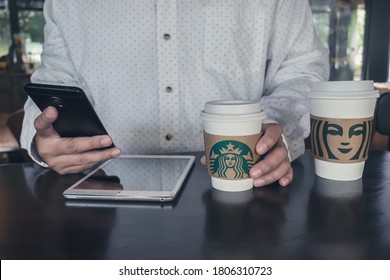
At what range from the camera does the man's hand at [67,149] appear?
34.2 inches

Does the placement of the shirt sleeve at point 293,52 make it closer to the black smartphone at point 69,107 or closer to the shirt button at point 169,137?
the shirt button at point 169,137

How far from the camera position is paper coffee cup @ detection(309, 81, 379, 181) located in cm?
77

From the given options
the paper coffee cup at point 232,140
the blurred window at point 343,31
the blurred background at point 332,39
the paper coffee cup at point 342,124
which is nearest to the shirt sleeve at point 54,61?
the paper coffee cup at point 232,140

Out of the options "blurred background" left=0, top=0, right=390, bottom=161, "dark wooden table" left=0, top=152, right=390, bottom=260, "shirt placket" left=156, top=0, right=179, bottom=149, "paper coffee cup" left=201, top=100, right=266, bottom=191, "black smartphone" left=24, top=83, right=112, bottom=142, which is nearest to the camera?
"dark wooden table" left=0, top=152, right=390, bottom=260

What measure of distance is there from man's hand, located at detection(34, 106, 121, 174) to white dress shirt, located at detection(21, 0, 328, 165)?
289 millimetres

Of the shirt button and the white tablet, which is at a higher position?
the white tablet

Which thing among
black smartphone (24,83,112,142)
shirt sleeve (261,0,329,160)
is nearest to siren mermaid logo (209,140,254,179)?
black smartphone (24,83,112,142)

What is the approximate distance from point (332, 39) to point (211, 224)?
376 cm

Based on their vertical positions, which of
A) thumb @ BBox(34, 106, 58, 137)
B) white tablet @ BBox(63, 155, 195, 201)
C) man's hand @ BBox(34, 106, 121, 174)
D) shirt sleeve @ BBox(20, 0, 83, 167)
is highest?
shirt sleeve @ BBox(20, 0, 83, 167)

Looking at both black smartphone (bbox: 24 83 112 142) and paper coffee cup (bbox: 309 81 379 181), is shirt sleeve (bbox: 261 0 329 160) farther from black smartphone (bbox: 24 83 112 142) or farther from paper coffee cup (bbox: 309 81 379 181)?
black smartphone (bbox: 24 83 112 142)

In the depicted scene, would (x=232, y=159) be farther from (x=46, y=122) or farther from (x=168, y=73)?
(x=168, y=73)

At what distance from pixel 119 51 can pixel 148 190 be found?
0.62 meters

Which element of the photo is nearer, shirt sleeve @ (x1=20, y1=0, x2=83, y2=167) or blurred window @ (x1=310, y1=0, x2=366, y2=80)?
shirt sleeve @ (x1=20, y1=0, x2=83, y2=167)

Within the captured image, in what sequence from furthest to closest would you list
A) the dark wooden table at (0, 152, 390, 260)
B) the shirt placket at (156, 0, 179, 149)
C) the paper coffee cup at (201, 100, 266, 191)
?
the shirt placket at (156, 0, 179, 149) → the paper coffee cup at (201, 100, 266, 191) → the dark wooden table at (0, 152, 390, 260)
